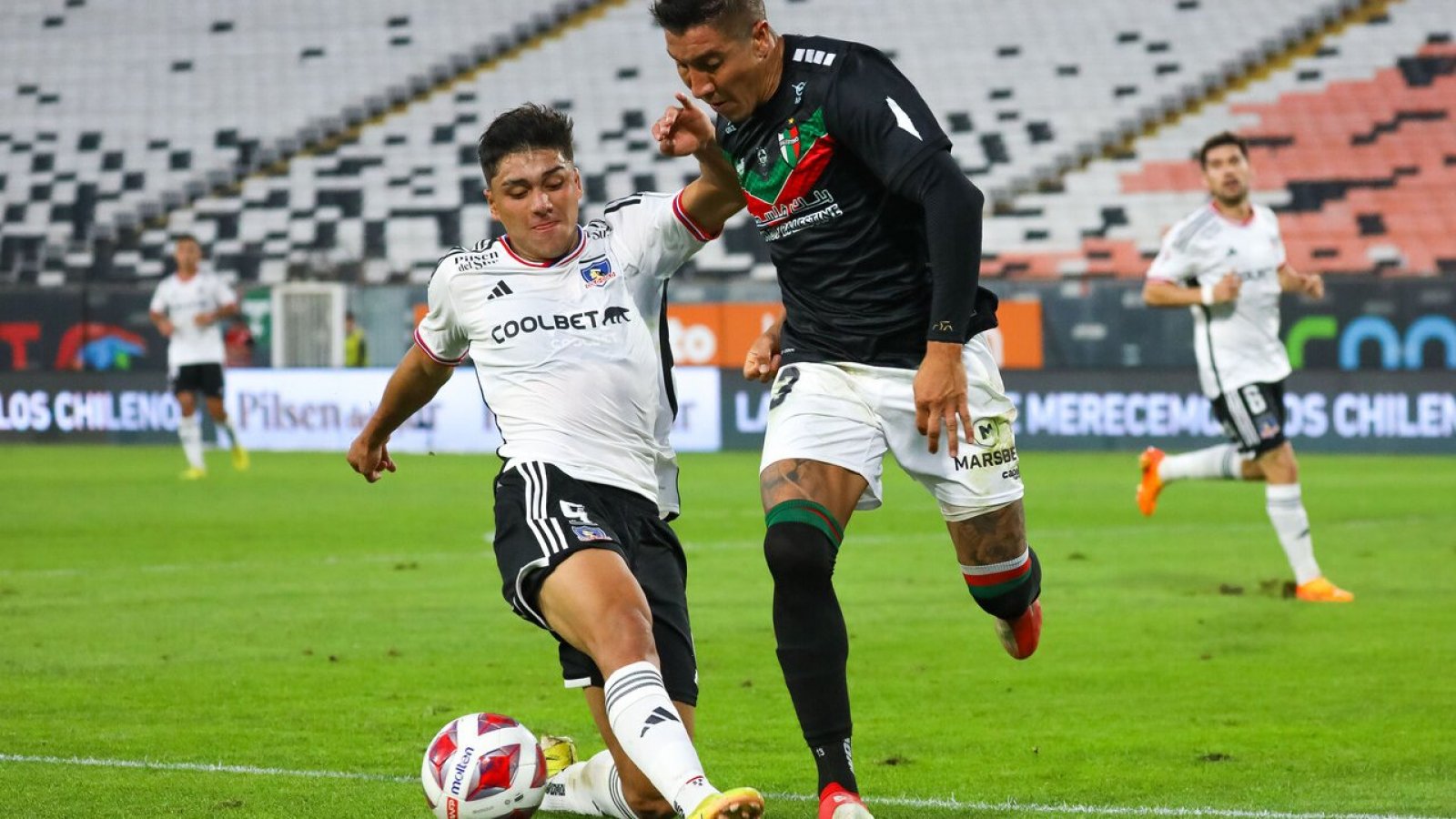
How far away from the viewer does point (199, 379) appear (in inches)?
765

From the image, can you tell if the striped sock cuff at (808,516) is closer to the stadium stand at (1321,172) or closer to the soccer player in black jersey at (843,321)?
the soccer player in black jersey at (843,321)

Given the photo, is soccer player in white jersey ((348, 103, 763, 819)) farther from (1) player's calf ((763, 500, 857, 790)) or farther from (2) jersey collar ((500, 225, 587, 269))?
(1) player's calf ((763, 500, 857, 790))

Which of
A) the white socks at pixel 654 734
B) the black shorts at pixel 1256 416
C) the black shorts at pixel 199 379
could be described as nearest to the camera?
the white socks at pixel 654 734

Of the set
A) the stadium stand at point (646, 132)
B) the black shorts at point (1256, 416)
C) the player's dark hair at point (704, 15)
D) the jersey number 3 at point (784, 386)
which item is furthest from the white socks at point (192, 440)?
the player's dark hair at point (704, 15)

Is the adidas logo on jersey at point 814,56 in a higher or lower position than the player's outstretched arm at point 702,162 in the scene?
higher

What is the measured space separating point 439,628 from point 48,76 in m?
28.1

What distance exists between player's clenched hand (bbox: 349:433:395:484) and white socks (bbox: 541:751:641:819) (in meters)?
0.92

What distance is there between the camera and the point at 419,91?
3306 cm

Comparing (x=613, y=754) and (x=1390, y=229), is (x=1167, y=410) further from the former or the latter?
(x=613, y=754)

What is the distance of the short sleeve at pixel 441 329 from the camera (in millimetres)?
5113

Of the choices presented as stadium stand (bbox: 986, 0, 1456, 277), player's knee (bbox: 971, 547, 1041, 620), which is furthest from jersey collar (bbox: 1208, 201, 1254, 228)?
stadium stand (bbox: 986, 0, 1456, 277)

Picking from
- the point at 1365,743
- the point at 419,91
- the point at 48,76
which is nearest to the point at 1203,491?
the point at 1365,743

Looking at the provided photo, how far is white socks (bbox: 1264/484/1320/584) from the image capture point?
963 cm

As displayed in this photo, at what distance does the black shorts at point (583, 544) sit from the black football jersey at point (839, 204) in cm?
67
